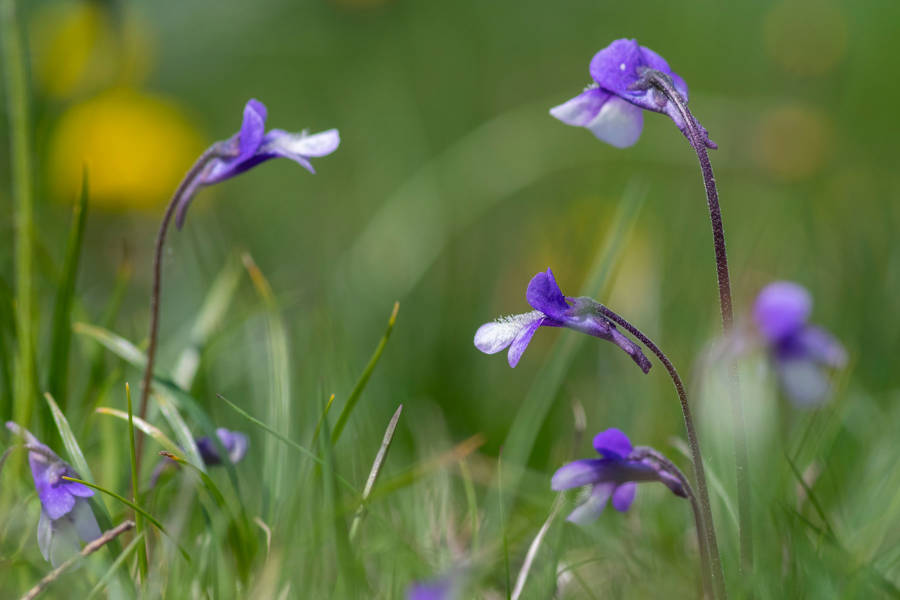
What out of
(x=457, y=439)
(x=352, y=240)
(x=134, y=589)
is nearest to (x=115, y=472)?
(x=134, y=589)

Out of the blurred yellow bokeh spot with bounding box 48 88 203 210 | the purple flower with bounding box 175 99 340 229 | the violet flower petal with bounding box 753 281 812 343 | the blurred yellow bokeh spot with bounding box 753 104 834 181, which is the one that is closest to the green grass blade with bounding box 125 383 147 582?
the purple flower with bounding box 175 99 340 229

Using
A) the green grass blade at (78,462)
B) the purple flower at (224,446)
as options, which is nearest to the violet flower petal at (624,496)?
the purple flower at (224,446)

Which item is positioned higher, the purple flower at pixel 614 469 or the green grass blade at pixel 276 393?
the purple flower at pixel 614 469

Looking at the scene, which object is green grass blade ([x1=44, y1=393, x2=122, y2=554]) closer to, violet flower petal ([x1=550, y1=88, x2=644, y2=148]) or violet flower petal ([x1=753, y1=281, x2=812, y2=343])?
violet flower petal ([x1=550, y1=88, x2=644, y2=148])

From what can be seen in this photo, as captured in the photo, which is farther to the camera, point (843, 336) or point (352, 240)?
point (352, 240)

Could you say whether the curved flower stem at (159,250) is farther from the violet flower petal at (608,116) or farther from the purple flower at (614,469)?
the purple flower at (614,469)

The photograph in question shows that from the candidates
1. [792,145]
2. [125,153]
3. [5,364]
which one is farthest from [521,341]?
[125,153]

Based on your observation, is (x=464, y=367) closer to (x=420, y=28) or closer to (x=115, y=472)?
(x=115, y=472)
